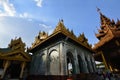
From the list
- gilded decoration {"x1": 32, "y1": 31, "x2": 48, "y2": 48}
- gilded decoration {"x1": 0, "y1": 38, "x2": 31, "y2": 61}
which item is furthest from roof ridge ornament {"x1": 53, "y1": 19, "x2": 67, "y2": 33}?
gilded decoration {"x1": 0, "y1": 38, "x2": 31, "y2": 61}

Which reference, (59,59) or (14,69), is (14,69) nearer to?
(14,69)

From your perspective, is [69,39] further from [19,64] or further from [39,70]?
[19,64]

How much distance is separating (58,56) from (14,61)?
5112 millimetres

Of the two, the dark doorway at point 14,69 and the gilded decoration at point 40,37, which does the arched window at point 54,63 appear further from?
the dark doorway at point 14,69

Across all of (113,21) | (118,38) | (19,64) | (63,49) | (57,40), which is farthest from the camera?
(113,21)

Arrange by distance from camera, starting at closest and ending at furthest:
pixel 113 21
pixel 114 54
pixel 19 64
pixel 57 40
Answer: pixel 57 40, pixel 19 64, pixel 114 54, pixel 113 21

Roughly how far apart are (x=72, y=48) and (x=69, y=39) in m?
1.07

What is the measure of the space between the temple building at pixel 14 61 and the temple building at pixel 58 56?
119 cm

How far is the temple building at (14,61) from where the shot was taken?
13.8 meters

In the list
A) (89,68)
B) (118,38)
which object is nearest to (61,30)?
(89,68)

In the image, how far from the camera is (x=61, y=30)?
13.5 m

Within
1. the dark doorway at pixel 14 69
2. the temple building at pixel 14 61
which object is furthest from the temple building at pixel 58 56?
the dark doorway at pixel 14 69

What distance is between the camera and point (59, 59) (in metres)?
13.1

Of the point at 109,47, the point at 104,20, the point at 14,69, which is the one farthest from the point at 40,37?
the point at 104,20
